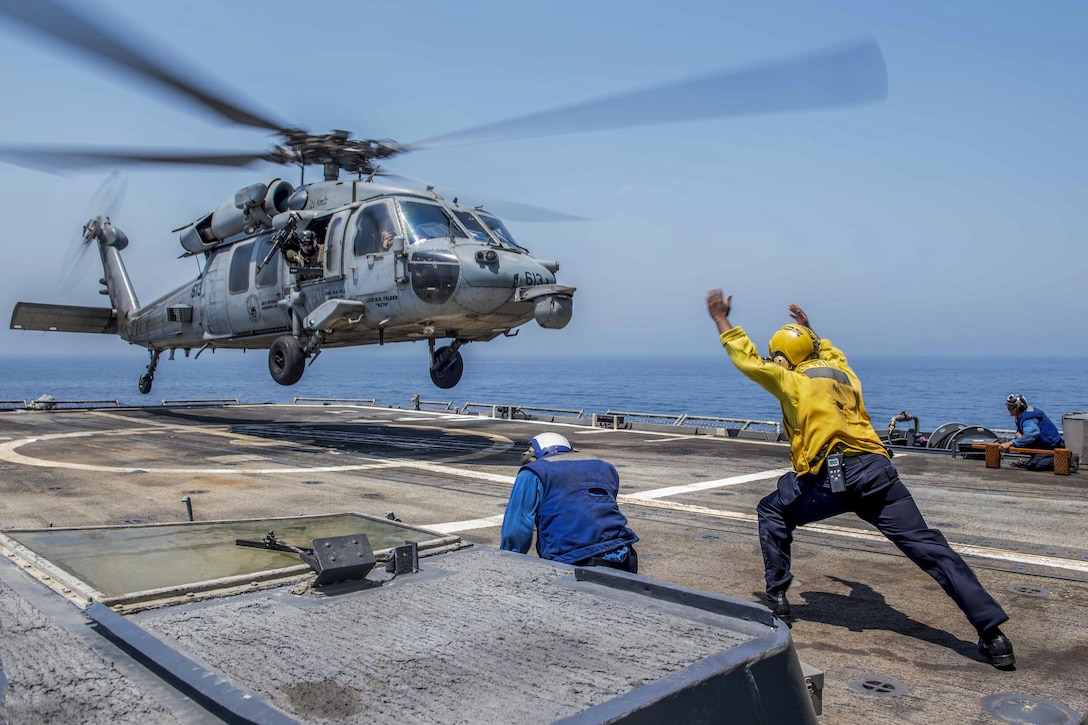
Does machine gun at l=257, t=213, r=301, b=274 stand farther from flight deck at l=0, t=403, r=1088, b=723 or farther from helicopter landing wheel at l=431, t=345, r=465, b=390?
flight deck at l=0, t=403, r=1088, b=723

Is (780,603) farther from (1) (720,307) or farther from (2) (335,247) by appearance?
(2) (335,247)

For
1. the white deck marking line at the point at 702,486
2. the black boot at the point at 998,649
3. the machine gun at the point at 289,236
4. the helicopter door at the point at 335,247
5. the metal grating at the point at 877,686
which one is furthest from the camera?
the machine gun at the point at 289,236

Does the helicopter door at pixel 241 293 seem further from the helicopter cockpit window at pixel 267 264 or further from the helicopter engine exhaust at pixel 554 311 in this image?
the helicopter engine exhaust at pixel 554 311

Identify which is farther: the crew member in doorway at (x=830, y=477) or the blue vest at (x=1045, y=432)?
the blue vest at (x=1045, y=432)

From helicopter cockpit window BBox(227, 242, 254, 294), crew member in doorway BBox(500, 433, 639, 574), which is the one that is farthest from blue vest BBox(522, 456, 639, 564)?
helicopter cockpit window BBox(227, 242, 254, 294)

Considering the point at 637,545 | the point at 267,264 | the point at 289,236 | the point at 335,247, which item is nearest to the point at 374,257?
the point at 335,247

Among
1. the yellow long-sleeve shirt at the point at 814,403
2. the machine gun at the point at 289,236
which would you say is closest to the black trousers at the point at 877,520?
the yellow long-sleeve shirt at the point at 814,403

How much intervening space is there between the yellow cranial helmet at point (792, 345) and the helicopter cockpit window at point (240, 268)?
50.7 feet

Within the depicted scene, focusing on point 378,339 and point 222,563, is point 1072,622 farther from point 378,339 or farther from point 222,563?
point 378,339

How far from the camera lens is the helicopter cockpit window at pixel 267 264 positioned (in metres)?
17.8

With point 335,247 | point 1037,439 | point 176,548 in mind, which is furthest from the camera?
point 335,247

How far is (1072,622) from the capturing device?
5.45m

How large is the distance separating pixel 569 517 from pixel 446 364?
1415cm

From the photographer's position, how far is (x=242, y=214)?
18062 mm
